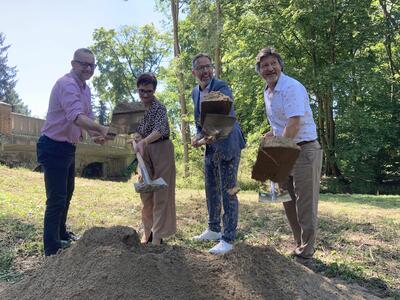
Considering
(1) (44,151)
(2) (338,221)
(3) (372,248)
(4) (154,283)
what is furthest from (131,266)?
(2) (338,221)

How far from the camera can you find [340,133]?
19328 millimetres

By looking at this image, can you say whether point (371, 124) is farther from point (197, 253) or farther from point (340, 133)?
point (197, 253)

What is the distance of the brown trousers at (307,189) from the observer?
3844mm

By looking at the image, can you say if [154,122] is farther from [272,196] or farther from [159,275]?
[159,275]

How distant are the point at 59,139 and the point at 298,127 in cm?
213

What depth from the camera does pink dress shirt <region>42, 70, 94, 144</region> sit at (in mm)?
3886

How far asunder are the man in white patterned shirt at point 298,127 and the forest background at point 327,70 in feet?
38.8

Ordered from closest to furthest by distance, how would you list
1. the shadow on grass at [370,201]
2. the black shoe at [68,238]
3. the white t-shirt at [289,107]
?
the white t-shirt at [289,107] → the black shoe at [68,238] → the shadow on grass at [370,201]

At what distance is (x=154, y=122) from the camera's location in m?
4.02

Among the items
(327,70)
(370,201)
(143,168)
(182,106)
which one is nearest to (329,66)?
(327,70)

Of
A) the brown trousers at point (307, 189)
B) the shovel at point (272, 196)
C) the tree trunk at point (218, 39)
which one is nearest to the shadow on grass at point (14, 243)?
the shovel at point (272, 196)

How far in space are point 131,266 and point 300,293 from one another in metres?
1.14

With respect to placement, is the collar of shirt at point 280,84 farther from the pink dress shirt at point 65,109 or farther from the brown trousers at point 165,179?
the pink dress shirt at point 65,109

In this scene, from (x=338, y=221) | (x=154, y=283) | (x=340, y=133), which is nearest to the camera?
(x=154, y=283)
